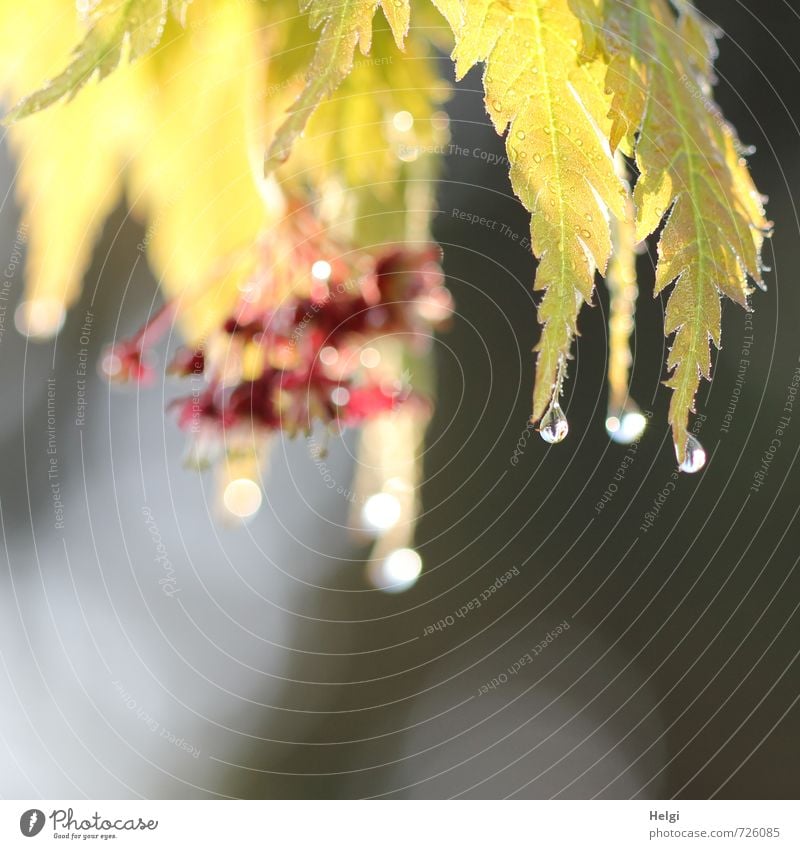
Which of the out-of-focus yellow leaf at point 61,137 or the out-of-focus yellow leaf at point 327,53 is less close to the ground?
the out-of-focus yellow leaf at point 61,137

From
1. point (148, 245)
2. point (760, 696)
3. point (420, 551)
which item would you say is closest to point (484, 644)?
point (420, 551)

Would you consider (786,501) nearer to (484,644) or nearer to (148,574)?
(484,644)

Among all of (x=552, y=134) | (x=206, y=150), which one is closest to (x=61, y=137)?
(x=206, y=150)

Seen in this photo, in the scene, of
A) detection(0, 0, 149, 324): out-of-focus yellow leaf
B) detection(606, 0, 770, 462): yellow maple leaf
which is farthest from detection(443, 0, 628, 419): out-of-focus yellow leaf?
detection(0, 0, 149, 324): out-of-focus yellow leaf

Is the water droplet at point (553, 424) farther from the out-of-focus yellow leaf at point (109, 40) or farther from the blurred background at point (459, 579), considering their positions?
the out-of-focus yellow leaf at point (109, 40)

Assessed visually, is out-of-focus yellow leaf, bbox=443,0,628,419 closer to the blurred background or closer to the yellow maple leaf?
the yellow maple leaf

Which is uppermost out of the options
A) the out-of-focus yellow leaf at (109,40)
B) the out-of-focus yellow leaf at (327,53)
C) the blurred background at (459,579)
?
the out-of-focus yellow leaf at (109,40)

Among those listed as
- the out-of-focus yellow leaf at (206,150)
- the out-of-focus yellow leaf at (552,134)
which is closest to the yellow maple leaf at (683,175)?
the out-of-focus yellow leaf at (552,134)
